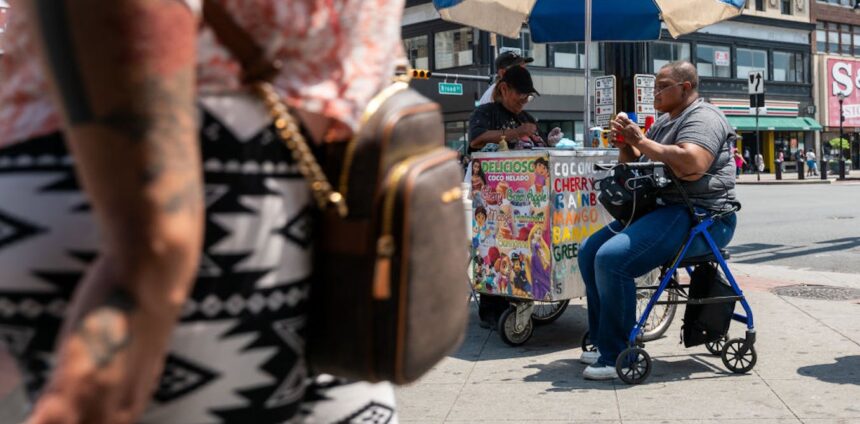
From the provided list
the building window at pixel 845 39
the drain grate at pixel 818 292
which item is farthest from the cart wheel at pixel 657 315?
the building window at pixel 845 39

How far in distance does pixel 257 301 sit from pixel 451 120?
3732 cm

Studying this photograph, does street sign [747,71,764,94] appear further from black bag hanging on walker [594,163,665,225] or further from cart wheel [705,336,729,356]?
black bag hanging on walker [594,163,665,225]

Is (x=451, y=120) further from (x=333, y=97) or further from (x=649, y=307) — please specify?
(x=333, y=97)

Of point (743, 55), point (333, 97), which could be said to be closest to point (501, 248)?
point (333, 97)

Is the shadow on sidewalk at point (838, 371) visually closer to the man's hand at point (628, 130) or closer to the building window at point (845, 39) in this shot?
the man's hand at point (628, 130)

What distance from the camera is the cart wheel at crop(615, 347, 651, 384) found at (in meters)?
4.83

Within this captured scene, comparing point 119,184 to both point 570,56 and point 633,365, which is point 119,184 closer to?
point 633,365

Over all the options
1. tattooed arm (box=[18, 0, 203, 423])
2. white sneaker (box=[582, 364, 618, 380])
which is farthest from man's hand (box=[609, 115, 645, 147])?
tattooed arm (box=[18, 0, 203, 423])

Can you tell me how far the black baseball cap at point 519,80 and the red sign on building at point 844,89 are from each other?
2080 inches

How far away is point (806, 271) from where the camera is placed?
970 cm

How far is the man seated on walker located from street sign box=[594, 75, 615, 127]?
422 centimetres

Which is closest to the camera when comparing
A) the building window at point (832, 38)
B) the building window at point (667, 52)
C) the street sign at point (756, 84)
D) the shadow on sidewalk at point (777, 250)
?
the shadow on sidewalk at point (777, 250)

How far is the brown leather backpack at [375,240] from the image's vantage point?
3.90ft

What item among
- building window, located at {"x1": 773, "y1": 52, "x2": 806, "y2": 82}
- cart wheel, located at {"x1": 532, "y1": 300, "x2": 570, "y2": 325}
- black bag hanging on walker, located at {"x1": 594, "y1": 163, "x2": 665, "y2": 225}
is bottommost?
cart wheel, located at {"x1": 532, "y1": 300, "x2": 570, "y2": 325}
